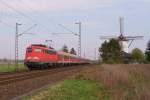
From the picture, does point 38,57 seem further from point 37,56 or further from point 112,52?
point 112,52

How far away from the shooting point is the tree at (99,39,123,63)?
264 ft

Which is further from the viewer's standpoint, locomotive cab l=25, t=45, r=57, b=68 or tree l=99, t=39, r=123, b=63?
tree l=99, t=39, r=123, b=63

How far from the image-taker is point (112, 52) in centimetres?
8194

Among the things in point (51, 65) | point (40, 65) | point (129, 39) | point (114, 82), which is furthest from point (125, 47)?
point (114, 82)

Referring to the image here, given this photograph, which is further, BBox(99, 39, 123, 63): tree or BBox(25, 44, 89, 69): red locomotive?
BBox(99, 39, 123, 63): tree

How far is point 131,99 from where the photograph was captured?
653 inches

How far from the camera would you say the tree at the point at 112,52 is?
80375 mm

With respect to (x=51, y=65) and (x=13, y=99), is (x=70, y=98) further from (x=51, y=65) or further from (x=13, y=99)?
(x=51, y=65)

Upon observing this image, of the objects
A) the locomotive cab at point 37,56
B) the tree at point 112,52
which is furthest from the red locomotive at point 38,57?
the tree at point 112,52

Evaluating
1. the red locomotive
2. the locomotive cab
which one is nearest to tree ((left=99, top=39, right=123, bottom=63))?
the red locomotive

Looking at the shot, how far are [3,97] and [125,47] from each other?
85.2m

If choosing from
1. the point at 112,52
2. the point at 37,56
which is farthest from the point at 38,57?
the point at 112,52

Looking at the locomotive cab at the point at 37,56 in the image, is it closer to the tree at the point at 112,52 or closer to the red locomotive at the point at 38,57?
the red locomotive at the point at 38,57

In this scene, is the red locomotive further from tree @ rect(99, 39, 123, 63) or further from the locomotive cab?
tree @ rect(99, 39, 123, 63)
